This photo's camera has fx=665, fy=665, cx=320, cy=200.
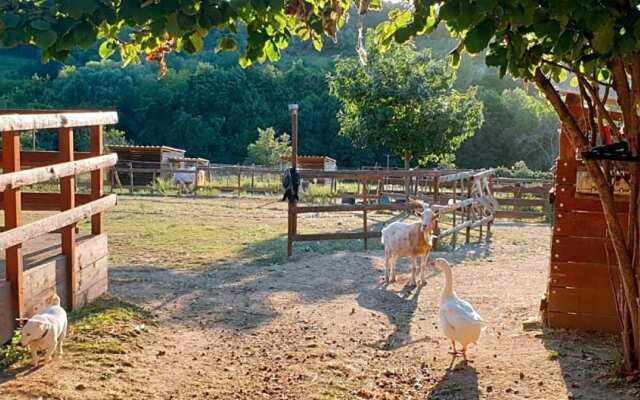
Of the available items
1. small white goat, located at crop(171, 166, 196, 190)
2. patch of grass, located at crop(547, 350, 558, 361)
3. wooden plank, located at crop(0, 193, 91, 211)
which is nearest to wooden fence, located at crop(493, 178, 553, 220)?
small white goat, located at crop(171, 166, 196, 190)

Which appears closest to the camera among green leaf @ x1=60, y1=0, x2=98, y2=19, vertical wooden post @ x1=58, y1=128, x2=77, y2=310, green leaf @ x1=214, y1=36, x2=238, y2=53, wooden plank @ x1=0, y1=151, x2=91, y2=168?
green leaf @ x1=60, y1=0, x2=98, y2=19

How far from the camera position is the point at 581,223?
19.9 feet

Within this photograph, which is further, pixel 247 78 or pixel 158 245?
pixel 247 78

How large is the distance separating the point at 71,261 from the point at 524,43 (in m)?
4.36

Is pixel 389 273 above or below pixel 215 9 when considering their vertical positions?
below

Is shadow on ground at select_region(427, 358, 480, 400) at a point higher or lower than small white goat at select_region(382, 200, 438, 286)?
lower

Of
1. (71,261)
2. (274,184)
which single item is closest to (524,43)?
(71,261)

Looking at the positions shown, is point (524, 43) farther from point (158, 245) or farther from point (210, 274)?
point (158, 245)

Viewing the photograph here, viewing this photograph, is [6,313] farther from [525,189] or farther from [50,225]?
[525,189]

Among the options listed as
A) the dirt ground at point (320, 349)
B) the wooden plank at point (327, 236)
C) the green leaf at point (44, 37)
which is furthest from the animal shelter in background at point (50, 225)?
the wooden plank at point (327, 236)

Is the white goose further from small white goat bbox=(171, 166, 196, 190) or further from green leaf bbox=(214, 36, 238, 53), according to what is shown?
small white goat bbox=(171, 166, 196, 190)

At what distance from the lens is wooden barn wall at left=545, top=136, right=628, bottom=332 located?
19.6 feet

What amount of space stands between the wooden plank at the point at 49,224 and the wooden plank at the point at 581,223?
4338 mm

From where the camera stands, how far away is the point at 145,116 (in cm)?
7181
